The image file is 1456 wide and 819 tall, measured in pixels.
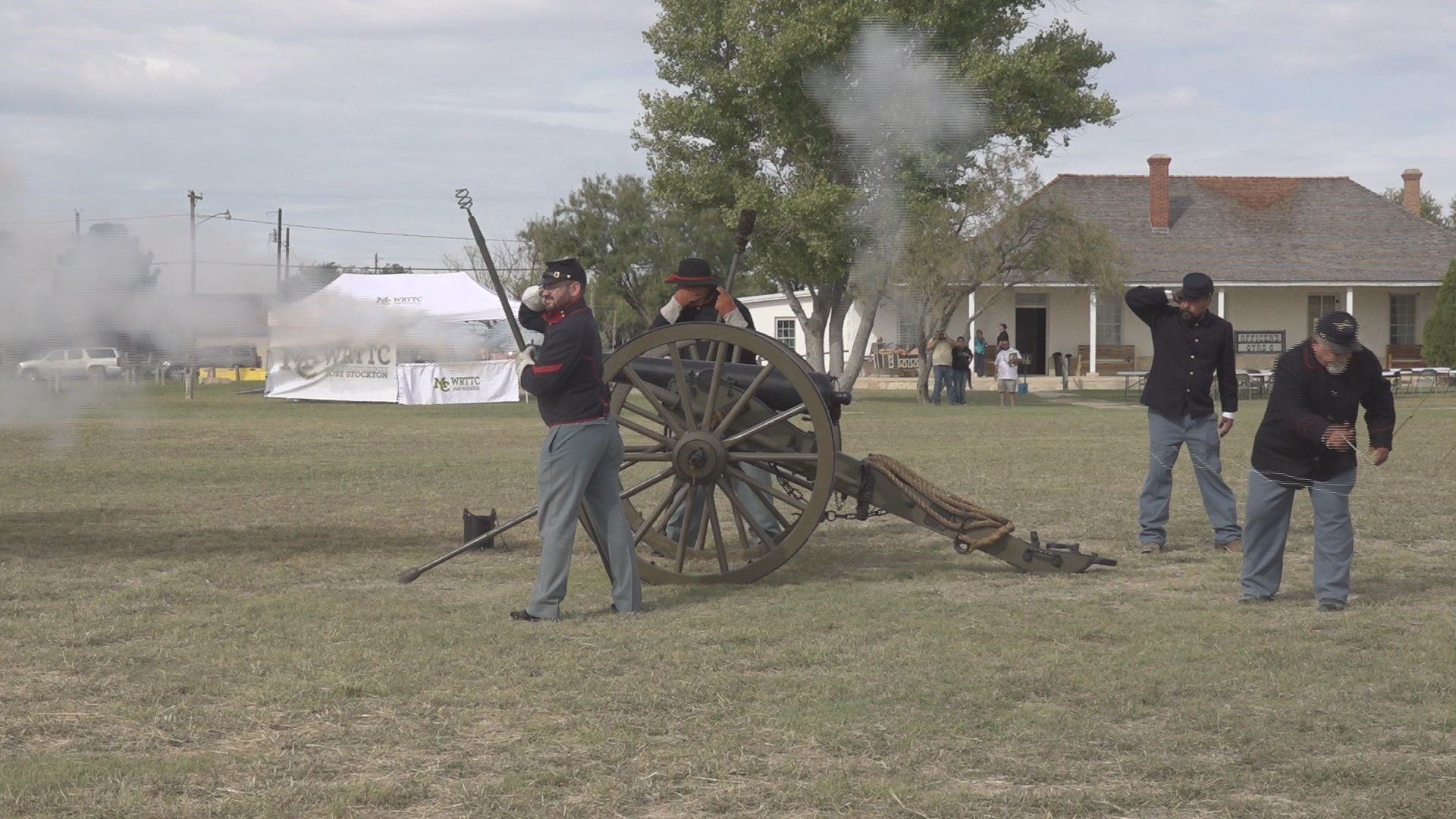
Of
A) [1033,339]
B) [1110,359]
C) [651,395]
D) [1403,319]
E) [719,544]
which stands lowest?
[719,544]

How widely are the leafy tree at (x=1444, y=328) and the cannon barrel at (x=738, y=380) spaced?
31.7 metres

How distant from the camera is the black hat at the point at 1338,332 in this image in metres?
7.11

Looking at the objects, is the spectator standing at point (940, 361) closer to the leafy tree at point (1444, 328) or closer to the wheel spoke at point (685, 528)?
the leafy tree at point (1444, 328)

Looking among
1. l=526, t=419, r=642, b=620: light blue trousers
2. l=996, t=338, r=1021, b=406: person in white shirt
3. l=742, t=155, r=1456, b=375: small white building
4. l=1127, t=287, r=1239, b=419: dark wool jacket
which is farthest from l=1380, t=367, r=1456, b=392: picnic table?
l=526, t=419, r=642, b=620: light blue trousers

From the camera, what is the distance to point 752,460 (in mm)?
7867

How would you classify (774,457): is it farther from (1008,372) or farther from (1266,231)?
(1266,231)

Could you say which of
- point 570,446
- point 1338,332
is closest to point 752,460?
point 570,446

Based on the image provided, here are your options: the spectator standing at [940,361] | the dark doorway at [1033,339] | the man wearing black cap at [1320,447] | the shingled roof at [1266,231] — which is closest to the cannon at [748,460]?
the man wearing black cap at [1320,447]

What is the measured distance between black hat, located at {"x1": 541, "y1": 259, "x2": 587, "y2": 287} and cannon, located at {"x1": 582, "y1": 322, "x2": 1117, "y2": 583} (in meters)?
0.67

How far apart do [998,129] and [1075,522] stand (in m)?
17.1

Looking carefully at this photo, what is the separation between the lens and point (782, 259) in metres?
29.5

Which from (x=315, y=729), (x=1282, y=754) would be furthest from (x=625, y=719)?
(x=1282, y=754)

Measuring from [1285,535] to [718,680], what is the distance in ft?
10.3

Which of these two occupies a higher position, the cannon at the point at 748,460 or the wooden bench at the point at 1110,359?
the wooden bench at the point at 1110,359
